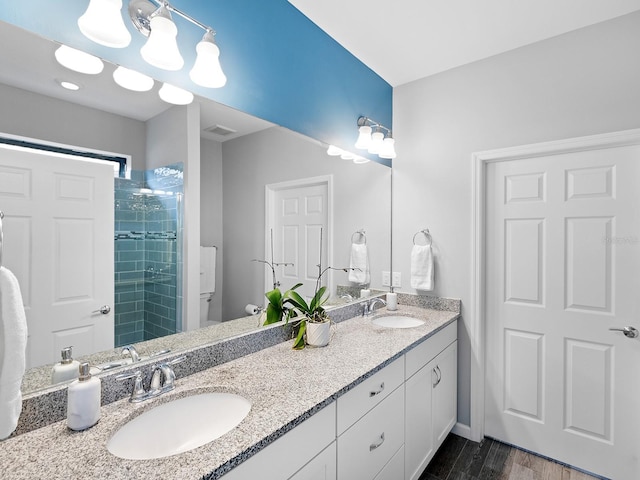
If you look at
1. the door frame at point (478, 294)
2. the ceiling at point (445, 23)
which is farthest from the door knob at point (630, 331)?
the ceiling at point (445, 23)

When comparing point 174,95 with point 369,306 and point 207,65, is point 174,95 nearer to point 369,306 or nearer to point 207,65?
point 207,65

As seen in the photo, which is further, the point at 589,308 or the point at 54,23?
the point at 589,308

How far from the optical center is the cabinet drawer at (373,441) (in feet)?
3.96

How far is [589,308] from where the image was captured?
76.0 inches

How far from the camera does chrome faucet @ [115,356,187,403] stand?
1.06 meters

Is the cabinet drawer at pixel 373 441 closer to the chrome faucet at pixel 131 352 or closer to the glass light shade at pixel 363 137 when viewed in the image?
the chrome faucet at pixel 131 352

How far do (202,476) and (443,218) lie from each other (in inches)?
82.6

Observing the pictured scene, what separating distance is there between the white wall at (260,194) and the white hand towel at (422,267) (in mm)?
452

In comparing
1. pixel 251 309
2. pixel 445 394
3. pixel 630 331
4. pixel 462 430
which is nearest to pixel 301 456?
pixel 251 309

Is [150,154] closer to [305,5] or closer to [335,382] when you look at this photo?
[335,382]

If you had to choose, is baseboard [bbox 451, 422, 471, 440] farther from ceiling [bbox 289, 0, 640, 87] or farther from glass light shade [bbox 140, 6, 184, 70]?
glass light shade [bbox 140, 6, 184, 70]

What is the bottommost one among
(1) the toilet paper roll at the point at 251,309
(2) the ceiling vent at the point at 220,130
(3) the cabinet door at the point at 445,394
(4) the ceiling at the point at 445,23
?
(3) the cabinet door at the point at 445,394

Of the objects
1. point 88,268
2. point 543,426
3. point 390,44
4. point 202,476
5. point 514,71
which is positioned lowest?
point 543,426

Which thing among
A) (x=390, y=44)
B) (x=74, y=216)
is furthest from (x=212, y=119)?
(x=390, y=44)
